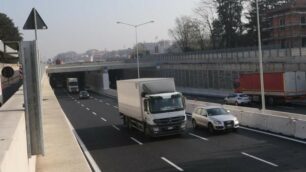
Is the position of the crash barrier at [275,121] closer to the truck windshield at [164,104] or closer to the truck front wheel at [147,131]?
the truck windshield at [164,104]

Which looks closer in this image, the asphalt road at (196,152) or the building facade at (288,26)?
the asphalt road at (196,152)

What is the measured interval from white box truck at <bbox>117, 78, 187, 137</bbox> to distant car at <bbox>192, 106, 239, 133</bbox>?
181 centimetres

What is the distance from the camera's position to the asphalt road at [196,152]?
17.8 metres

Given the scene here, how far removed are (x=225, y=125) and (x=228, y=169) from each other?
9369 mm

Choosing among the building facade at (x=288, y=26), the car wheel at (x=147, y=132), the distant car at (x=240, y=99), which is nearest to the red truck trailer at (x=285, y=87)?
the distant car at (x=240, y=99)

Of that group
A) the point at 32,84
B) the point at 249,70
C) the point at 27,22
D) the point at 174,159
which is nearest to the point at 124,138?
the point at 174,159

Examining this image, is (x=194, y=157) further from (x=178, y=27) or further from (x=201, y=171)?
(x=178, y=27)

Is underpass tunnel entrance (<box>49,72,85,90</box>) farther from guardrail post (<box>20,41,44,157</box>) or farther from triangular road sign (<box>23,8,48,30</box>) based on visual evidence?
guardrail post (<box>20,41,44,157</box>)

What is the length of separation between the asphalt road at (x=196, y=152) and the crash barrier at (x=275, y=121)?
1.04m

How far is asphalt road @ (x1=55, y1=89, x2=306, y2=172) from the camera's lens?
58.2ft

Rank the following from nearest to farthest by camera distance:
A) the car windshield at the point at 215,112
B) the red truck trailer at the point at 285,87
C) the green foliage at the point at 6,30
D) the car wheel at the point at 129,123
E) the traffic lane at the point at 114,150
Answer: the traffic lane at the point at 114,150 → the car windshield at the point at 215,112 → the car wheel at the point at 129,123 → the red truck trailer at the point at 285,87 → the green foliage at the point at 6,30

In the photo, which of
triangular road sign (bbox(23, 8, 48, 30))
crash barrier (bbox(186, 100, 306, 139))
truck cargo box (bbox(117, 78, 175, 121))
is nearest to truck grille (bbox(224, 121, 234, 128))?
crash barrier (bbox(186, 100, 306, 139))

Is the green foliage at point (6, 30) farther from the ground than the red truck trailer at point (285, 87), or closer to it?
farther from the ground

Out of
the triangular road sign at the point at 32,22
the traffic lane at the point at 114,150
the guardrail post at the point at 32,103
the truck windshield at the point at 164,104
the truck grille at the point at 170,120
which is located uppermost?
the triangular road sign at the point at 32,22
